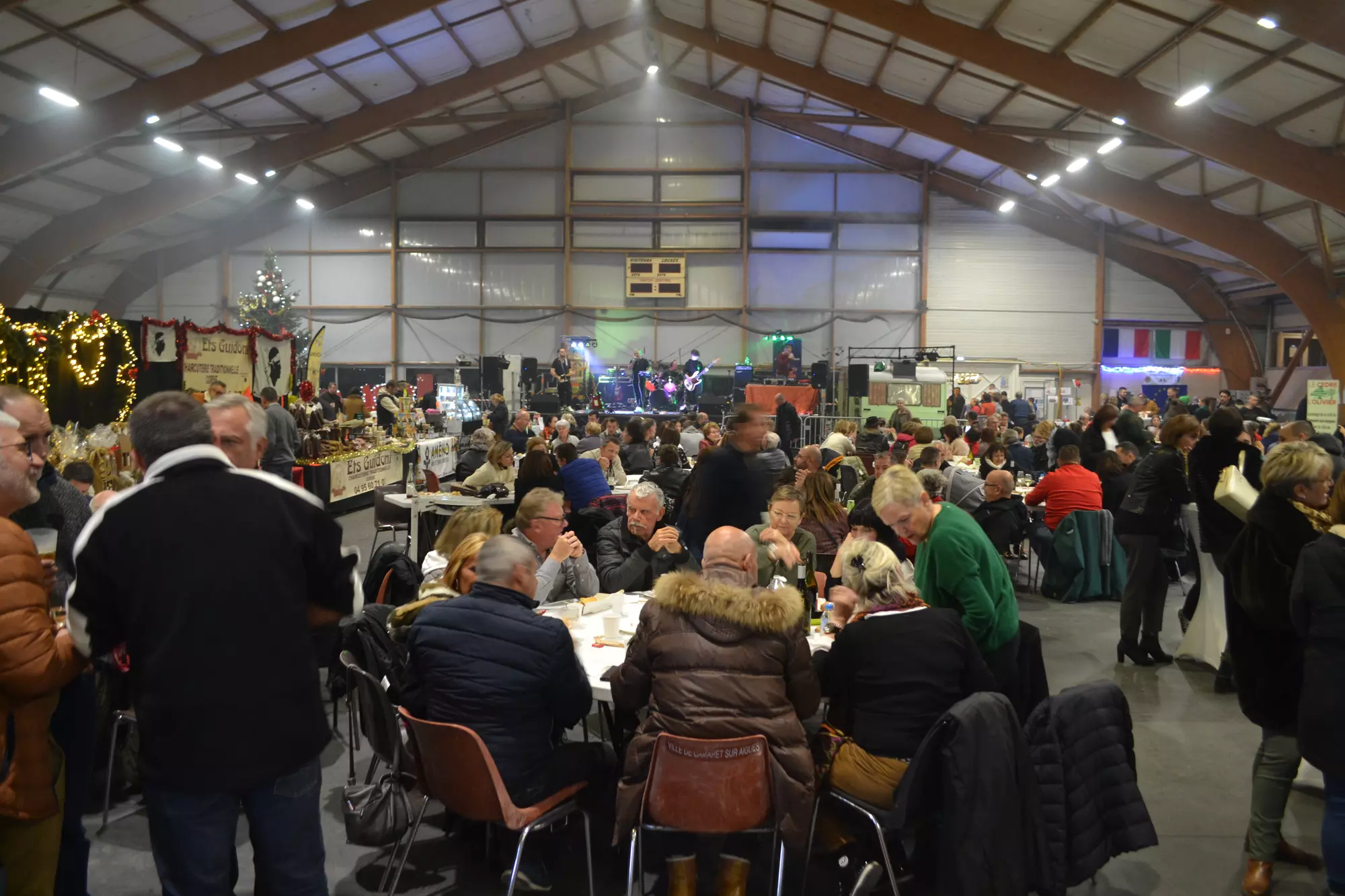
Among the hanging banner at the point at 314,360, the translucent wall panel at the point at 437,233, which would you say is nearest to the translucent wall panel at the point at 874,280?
the translucent wall panel at the point at 437,233

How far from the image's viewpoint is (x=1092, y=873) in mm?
2346

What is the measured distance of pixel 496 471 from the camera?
22.8ft

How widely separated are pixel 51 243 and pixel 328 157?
4951mm

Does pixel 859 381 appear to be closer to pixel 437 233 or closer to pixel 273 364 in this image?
pixel 273 364

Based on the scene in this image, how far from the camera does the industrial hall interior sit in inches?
82.8

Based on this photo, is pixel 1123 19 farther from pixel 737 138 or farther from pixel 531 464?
pixel 737 138

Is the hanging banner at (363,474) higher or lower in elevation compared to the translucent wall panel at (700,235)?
lower

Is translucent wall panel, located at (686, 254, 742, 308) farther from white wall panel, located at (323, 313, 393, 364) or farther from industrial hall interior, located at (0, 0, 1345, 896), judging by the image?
white wall panel, located at (323, 313, 393, 364)

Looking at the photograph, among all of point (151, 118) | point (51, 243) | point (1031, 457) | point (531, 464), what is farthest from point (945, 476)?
point (51, 243)

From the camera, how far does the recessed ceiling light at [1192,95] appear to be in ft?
30.7

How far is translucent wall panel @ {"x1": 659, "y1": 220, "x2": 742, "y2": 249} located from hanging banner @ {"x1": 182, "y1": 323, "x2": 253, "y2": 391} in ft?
32.3

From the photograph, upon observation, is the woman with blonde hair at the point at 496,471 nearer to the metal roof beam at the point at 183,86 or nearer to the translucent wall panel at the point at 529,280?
the metal roof beam at the point at 183,86

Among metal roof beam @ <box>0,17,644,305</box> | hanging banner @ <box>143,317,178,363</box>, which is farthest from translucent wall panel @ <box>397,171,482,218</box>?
hanging banner @ <box>143,317,178,363</box>

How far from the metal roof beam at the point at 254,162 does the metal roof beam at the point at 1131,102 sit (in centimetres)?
602
